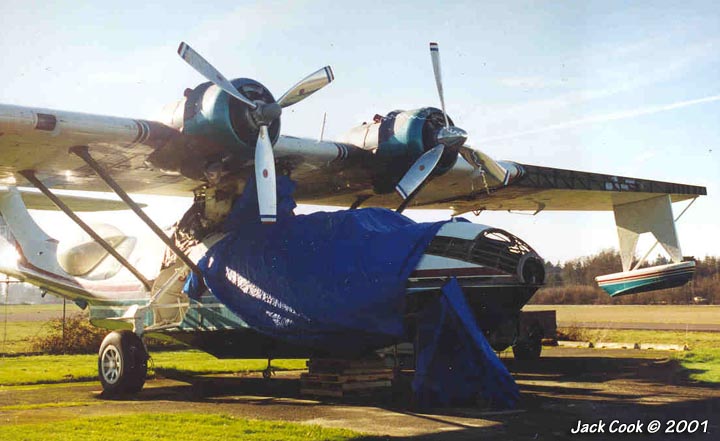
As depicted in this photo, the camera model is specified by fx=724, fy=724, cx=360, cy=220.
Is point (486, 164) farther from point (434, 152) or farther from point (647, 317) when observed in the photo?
point (647, 317)

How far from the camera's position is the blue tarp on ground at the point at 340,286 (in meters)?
9.28

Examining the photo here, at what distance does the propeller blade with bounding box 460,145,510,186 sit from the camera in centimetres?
1360

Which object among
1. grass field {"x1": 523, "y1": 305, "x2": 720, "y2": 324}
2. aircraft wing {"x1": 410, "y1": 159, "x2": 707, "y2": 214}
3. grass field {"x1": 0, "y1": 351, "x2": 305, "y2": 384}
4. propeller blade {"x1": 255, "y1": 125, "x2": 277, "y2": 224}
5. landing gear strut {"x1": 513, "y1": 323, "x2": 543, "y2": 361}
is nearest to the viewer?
propeller blade {"x1": 255, "y1": 125, "x2": 277, "y2": 224}

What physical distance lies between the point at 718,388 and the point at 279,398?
6.96m

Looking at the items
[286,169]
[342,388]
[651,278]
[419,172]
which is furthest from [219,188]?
[651,278]

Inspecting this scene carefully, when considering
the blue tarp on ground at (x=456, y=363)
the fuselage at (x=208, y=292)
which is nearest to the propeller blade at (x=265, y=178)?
the fuselage at (x=208, y=292)

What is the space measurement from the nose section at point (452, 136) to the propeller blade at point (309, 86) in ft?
7.54

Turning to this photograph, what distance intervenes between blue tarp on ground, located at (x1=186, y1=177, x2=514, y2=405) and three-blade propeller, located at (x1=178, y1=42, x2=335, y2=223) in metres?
0.68

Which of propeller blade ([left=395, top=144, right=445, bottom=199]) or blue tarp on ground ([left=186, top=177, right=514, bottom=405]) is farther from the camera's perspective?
propeller blade ([left=395, top=144, right=445, bottom=199])

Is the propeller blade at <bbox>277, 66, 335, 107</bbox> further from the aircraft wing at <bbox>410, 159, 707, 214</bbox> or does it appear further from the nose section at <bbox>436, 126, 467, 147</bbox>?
the aircraft wing at <bbox>410, 159, 707, 214</bbox>

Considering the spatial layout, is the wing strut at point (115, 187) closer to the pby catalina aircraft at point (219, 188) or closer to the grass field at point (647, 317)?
the pby catalina aircraft at point (219, 188)

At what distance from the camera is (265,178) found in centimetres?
1092

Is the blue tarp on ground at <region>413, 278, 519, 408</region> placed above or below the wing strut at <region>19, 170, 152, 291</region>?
A: below

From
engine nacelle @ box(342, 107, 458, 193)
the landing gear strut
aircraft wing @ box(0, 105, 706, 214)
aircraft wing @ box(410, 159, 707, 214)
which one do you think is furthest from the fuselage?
the landing gear strut
